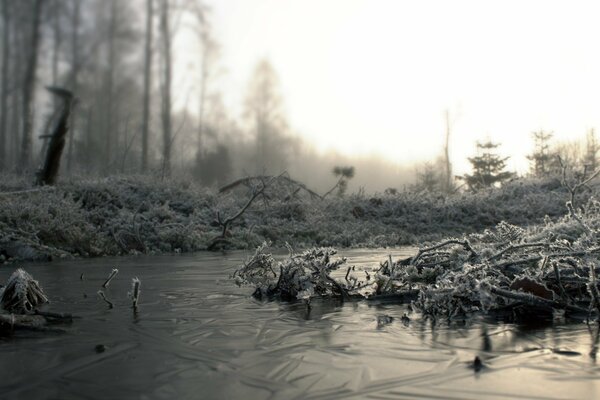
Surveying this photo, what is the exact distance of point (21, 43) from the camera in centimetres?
2286

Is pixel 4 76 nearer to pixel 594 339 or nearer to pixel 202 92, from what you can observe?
pixel 202 92

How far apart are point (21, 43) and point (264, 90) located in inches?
961

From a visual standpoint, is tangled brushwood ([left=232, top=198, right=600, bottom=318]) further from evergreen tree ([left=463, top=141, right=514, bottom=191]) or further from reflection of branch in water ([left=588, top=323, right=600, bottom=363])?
evergreen tree ([left=463, top=141, right=514, bottom=191])

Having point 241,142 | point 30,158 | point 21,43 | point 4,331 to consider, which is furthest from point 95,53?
point 4,331

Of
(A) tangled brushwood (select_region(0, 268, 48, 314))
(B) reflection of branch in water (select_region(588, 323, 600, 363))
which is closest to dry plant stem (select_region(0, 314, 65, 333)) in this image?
(A) tangled brushwood (select_region(0, 268, 48, 314))

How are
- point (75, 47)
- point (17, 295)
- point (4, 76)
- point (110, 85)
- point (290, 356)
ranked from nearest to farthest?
point (290, 356) → point (17, 295) → point (4, 76) → point (75, 47) → point (110, 85)

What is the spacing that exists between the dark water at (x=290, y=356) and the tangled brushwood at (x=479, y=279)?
207 mm

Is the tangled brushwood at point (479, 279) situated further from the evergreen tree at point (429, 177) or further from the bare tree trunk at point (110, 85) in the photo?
the evergreen tree at point (429, 177)

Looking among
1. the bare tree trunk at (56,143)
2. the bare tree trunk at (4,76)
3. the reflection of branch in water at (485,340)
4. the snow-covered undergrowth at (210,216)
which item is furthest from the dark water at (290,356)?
the bare tree trunk at (4,76)

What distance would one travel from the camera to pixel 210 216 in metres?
14.9

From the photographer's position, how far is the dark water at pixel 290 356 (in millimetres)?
2191

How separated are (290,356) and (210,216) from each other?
12.5m

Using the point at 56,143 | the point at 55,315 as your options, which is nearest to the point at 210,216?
the point at 56,143

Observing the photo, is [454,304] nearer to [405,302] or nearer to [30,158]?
[405,302]
